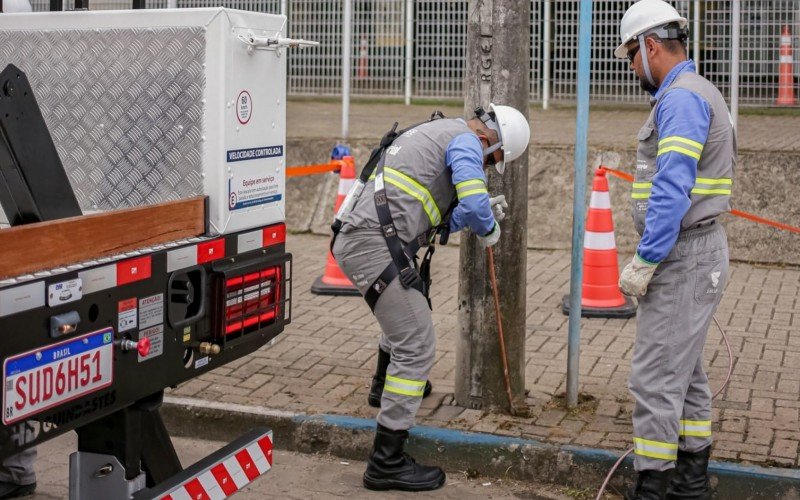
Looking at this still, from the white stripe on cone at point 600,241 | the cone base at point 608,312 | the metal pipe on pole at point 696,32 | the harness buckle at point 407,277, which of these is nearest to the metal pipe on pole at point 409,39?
the metal pipe on pole at point 696,32

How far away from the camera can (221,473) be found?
169 inches

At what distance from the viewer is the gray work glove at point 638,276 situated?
4785 millimetres

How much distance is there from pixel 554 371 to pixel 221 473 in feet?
9.49

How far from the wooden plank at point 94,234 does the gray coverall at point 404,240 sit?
3.85 ft

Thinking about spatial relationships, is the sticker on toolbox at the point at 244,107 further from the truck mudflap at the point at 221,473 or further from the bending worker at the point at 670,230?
the bending worker at the point at 670,230

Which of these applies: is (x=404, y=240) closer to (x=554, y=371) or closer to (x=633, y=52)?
(x=633, y=52)

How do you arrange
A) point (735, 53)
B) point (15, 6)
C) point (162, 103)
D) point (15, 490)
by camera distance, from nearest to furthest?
1. point (162, 103)
2. point (15, 490)
3. point (15, 6)
4. point (735, 53)

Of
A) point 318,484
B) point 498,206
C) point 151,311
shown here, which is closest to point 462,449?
point 318,484

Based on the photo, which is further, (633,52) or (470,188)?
(470,188)

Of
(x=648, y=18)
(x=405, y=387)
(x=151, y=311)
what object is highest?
(x=648, y=18)

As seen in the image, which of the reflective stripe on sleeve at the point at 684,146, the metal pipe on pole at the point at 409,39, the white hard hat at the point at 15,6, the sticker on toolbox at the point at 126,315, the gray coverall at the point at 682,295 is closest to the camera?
the sticker on toolbox at the point at 126,315

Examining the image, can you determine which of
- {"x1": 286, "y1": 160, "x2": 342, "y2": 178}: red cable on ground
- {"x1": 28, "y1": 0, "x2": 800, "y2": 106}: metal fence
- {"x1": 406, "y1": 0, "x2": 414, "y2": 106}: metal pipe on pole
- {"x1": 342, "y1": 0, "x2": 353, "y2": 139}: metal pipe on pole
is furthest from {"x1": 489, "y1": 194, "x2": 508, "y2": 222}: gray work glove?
{"x1": 406, "y1": 0, "x2": 414, "y2": 106}: metal pipe on pole

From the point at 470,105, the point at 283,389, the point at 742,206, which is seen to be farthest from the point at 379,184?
the point at 742,206

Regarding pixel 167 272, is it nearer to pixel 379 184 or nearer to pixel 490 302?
pixel 379 184
